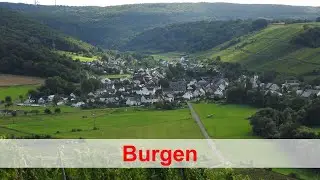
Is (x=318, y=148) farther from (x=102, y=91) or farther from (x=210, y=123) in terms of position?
(x=102, y=91)

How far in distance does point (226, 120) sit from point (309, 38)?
106 ft

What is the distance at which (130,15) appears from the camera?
148 metres

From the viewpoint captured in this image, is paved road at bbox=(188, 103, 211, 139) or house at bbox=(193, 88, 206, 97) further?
house at bbox=(193, 88, 206, 97)

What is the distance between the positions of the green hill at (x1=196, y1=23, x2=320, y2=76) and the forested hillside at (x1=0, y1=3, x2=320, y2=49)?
50.9m

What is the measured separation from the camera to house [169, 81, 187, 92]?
164 feet

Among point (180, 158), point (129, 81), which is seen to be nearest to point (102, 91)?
point (129, 81)

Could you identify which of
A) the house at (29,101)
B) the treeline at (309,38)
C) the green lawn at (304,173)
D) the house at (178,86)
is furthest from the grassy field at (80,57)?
the green lawn at (304,173)

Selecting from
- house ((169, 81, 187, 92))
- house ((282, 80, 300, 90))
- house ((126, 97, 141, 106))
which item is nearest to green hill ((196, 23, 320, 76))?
house ((282, 80, 300, 90))

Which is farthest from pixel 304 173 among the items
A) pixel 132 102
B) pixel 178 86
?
pixel 178 86

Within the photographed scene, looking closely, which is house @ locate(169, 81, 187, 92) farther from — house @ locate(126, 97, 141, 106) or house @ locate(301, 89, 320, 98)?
house @ locate(301, 89, 320, 98)

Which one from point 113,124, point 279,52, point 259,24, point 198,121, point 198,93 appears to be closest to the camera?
point 113,124

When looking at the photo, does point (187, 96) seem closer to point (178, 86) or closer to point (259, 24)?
point (178, 86)

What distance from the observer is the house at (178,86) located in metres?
50.1

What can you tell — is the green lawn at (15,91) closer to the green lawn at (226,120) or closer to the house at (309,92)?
the green lawn at (226,120)
